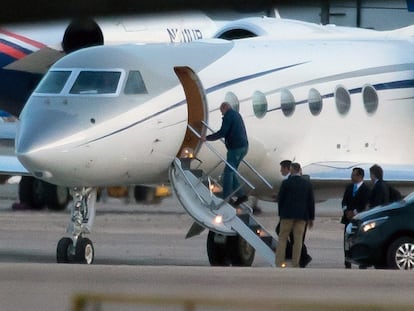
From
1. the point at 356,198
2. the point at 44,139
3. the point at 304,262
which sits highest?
the point at 44,139

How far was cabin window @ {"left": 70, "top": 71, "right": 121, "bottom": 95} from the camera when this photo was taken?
50.1 ft

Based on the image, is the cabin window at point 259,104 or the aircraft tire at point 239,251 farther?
the cabin window at point 259,104

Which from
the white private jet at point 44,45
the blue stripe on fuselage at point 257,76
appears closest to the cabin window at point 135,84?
the blue stripe on fuselage at point 257,76

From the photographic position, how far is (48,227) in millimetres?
21844

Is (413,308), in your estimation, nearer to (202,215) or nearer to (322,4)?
(322,4)

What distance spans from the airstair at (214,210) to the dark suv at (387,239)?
123 centimetres

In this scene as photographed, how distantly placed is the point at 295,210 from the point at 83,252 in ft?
8.35

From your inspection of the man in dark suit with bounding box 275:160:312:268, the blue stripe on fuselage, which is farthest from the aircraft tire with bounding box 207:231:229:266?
the blue stripe on fuselage

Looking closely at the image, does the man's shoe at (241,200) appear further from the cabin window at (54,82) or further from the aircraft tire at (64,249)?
the cabin window at (54,82)

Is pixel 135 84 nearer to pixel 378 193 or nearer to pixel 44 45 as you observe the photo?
pixel 378 193

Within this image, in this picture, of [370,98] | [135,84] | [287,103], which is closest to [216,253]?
[135,84]

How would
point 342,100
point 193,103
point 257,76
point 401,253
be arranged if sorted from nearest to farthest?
point 401,253 → point 193,103 → point 257,76 → point 342,100

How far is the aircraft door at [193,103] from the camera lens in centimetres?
1573

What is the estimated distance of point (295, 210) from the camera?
1375 cm
